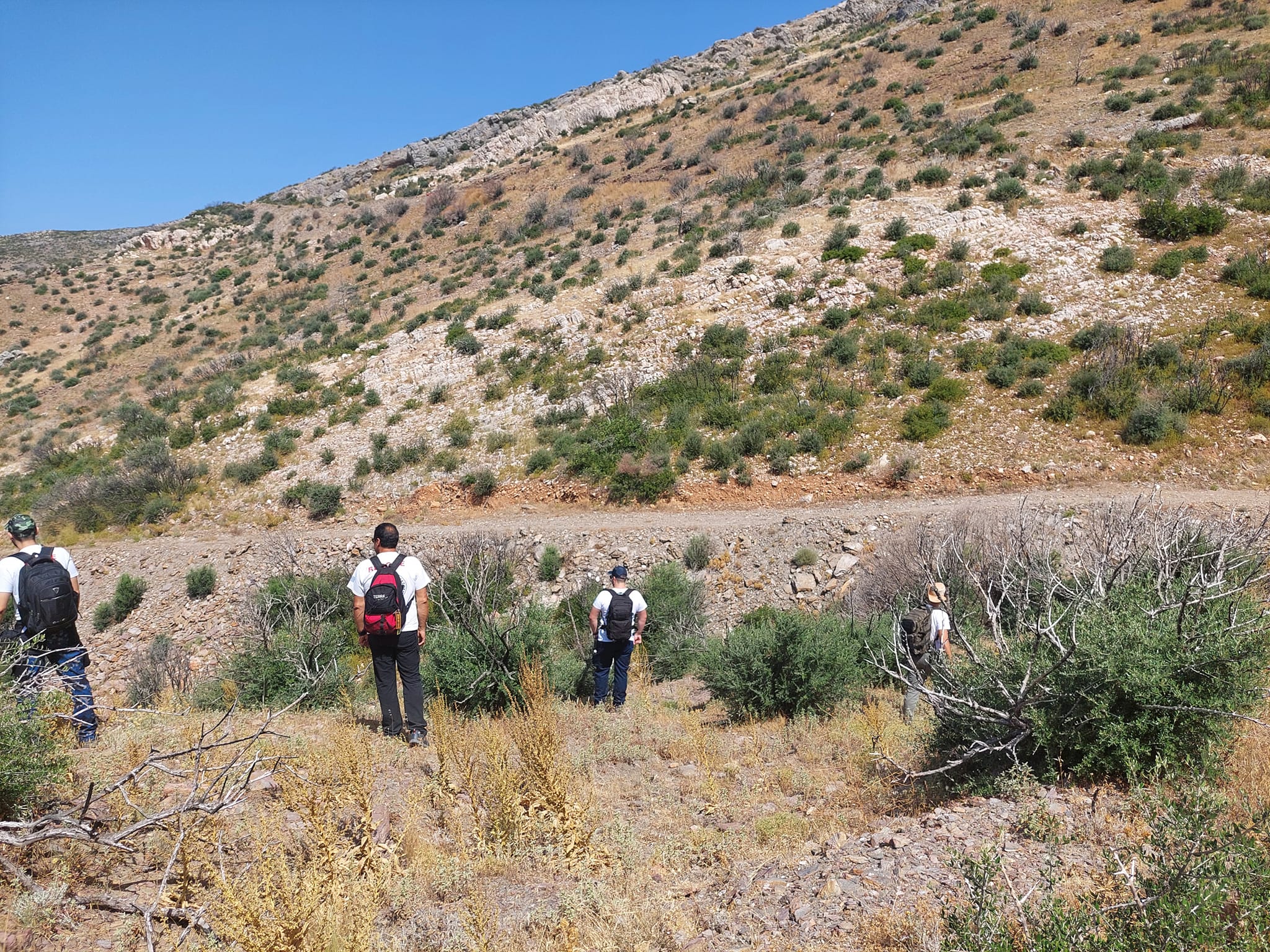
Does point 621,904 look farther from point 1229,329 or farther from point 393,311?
point 393,311

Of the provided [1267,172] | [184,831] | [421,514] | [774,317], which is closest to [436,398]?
[421,514]

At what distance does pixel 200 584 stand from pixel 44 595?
10520 mm

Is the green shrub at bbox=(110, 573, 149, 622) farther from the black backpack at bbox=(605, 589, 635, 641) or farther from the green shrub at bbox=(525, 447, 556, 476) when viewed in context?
the black backpack at bbox=(605, 589, 635, 641)

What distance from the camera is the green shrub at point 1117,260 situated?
16.2 m

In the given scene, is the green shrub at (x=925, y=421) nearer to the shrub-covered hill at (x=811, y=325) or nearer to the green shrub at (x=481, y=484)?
the shrub-covered hill at (x=811, y=325)

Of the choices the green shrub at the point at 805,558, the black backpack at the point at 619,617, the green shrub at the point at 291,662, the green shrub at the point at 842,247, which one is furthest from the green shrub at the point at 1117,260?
the green shrub at the point at 291,662

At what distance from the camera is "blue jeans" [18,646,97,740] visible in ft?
11.7

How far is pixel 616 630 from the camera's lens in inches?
260

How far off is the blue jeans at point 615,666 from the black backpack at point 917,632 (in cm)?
270

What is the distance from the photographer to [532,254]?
27844 millimetres

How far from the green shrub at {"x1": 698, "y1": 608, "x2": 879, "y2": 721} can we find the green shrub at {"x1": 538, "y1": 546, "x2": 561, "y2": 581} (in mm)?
5996

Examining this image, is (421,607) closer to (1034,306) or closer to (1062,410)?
(1062,410)

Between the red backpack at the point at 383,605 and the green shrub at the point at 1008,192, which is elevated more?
the green shrub at the point at 1008,192

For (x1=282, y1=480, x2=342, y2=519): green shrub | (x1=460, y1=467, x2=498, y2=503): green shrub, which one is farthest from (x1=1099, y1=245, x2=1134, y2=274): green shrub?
(x1=282, y1=480, x2=342, y2=519): green shrub
